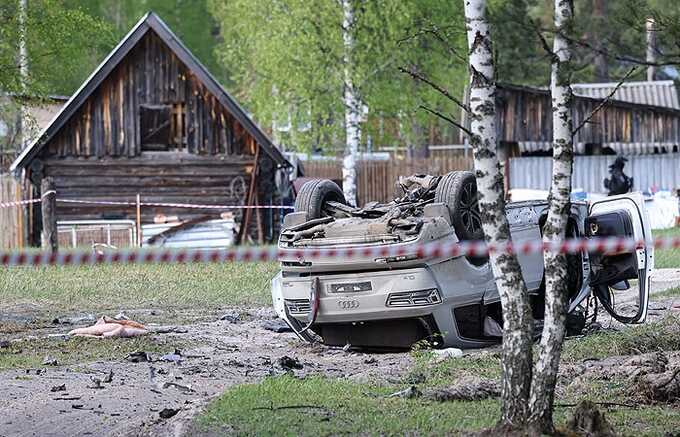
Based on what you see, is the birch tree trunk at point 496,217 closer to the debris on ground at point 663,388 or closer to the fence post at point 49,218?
the debris on ground at point 663,388

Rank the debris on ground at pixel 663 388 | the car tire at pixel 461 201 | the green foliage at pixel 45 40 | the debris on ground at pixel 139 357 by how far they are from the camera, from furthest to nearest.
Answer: the green foliage at pixel 45 40 < the car tire at pixel 461 201 < the debris on ground at pixel 139 357 < the debris on ground at pixel 663 388

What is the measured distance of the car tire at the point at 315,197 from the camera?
13375mm

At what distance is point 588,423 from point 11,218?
26.6 meters

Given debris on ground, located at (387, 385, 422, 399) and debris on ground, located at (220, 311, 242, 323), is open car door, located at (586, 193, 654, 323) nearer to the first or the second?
debris on ground, located at (387, 385, 422, 399)

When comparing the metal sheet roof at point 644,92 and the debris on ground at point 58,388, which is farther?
the metal sheet roof at point 644,92

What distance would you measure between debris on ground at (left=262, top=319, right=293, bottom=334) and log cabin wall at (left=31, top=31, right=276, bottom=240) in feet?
58.2

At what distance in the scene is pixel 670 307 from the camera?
649 inches

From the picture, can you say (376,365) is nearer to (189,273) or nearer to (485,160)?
(485,160)

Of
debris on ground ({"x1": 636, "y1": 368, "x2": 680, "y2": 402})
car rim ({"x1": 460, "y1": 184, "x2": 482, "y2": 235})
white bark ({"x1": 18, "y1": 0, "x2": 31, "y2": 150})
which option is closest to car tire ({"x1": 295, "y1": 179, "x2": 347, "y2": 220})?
car rim ({"x1": 460, "y1": 184, "x2": 482, "y2": 235})

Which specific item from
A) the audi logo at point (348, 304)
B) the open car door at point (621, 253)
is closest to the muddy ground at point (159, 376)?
the audi logo at point (348, 304)

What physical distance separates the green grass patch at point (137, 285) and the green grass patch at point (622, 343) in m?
6.43

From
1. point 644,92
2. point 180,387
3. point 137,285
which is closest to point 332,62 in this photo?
point 644,92

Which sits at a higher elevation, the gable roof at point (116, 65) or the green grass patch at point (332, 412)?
the gable roof at point (116, 65)

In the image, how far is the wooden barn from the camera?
32.7 m
